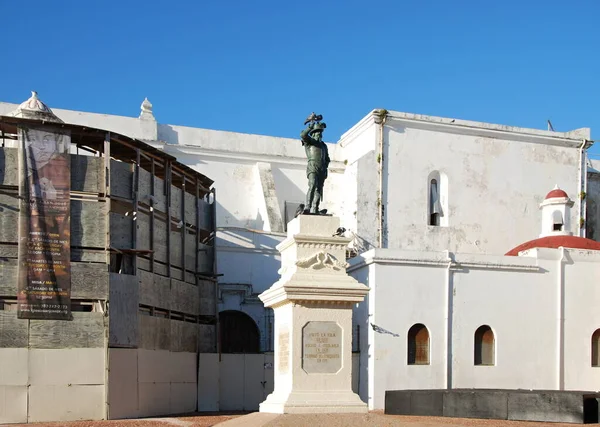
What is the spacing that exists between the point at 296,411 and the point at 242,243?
51.6 ft

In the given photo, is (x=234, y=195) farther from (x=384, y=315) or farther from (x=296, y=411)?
(x=296, y=411)

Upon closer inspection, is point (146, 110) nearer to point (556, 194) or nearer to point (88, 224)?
point (88, 224)

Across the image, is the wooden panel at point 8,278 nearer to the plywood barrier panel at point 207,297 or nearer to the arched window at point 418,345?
the plywood barrier panel at point 207,297

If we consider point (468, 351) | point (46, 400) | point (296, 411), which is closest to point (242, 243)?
point (468, 351)

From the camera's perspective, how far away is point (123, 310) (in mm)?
21453

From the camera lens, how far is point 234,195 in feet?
107

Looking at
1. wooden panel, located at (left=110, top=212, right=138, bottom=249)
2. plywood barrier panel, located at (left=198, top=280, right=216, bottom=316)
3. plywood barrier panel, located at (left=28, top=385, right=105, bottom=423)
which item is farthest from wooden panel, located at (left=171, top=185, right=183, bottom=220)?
plywood barrier panel, located at (left=28, top=385, right=105, bottom=423)

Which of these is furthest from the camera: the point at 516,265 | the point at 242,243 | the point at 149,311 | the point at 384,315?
the point at 242,243

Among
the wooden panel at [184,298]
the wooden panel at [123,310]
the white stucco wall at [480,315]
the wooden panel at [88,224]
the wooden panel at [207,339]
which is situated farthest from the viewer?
the wooden panel at [207,339]

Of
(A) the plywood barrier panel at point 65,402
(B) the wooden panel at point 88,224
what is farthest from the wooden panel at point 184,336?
(B) the wooden panel at point 88,224

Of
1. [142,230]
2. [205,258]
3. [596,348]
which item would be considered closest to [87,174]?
[142,230]

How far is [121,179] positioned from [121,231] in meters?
1.35

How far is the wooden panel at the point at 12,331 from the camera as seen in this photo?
2014 centimetres

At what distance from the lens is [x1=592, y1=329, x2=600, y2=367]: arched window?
2711 cm
